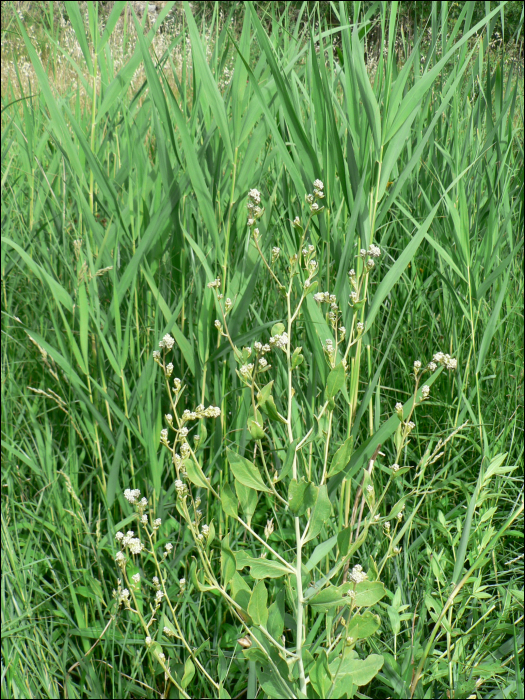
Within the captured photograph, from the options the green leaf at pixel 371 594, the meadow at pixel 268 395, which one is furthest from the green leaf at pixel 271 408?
the green leaf at pixel 371 594

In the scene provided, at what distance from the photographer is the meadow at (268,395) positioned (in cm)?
69

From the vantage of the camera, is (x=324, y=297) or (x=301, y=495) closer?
(x=301, y=495)

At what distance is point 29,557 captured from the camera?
37.9 inches

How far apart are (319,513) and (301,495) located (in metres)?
0.04

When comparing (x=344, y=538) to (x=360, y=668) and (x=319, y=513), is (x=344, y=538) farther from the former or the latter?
(x=360, y=668)

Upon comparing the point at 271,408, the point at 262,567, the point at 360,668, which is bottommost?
the point at 360,668

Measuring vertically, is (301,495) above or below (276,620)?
above

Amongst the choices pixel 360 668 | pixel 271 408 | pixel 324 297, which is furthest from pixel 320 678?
pixel 324 297

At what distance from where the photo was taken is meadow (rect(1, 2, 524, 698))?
0.69 meters

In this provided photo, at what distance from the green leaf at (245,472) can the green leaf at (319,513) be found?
0.06 meters

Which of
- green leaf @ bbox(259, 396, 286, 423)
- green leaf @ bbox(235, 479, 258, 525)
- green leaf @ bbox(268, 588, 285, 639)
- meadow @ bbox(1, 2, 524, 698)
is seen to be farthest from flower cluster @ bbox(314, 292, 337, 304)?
green leaf @ bbox(268, 588, 285, 639)

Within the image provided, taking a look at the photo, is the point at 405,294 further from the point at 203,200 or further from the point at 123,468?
the point at 123,468

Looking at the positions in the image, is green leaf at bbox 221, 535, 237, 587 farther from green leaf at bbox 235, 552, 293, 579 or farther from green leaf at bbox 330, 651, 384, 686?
green leaf at bbox 330, 651, 384, 686

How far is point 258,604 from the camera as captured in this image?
0.54 meters
